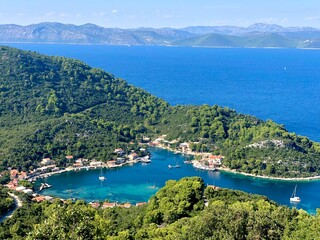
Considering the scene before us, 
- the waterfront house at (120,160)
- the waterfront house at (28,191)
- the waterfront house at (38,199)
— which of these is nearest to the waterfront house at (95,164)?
the waterfront house at (120,160)

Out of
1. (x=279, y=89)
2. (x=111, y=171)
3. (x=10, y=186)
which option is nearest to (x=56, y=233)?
(x=10, y=186)

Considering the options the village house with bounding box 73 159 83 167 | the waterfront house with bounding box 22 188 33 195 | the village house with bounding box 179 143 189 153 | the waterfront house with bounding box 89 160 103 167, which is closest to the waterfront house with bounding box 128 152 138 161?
the waterfront house with bounding box 89 160 103 167

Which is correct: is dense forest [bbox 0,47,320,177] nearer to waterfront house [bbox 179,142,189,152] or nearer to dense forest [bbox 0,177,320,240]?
waterfront house [bbox 179,142,189,152]

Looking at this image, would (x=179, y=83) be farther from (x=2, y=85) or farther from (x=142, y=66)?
(x=2, y=85)

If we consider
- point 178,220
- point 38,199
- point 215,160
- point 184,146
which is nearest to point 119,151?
point 184,146

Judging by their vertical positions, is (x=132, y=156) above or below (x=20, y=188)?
above

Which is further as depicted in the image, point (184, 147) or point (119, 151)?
point (184, 147)

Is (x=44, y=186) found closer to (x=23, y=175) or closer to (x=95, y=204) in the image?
(x=23, y=175)

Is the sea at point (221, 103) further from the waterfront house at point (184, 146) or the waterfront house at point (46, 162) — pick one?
the waterfront house at point (46, 162)
